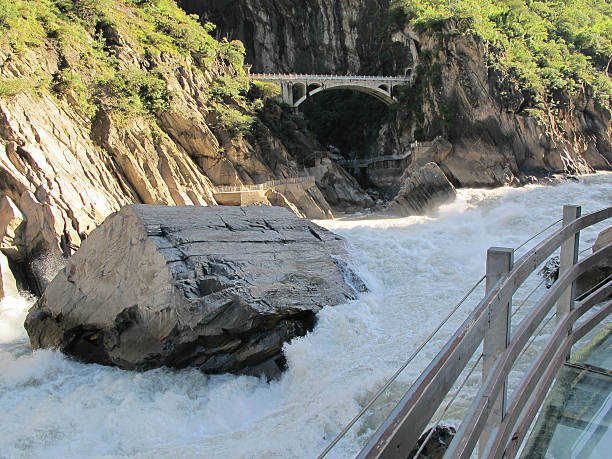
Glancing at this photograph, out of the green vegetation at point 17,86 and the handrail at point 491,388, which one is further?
the green vegetation at point 17,86

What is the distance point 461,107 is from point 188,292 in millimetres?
32358

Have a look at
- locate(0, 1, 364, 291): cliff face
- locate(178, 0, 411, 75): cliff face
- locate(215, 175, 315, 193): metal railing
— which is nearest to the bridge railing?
locate(0, 1, 364, 291): cliff face

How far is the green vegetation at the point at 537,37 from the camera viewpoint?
121ft

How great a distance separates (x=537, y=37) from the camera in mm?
43000

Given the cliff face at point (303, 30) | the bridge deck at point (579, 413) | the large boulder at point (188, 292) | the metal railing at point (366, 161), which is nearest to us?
the bridge deck at point (579, 413)

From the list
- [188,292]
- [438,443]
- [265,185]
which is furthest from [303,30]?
[438,443]

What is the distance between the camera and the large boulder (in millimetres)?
9188

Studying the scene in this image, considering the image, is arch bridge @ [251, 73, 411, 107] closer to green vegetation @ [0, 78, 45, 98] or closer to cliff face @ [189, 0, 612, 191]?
cliff face @ [189, 0, 612, 191]

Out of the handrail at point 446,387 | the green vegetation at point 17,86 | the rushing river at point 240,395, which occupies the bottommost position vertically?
the rushing river at point 240,395

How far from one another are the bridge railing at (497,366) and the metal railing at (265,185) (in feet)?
76.5

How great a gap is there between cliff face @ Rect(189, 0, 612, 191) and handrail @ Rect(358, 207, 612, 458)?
114 ft

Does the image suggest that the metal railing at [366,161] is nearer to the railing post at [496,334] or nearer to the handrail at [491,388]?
the handrail at [491,388]

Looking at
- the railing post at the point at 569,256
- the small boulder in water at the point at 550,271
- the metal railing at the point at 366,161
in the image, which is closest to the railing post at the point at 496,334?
the railing post at the point at 569,256

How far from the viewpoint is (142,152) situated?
22969 millimetres
